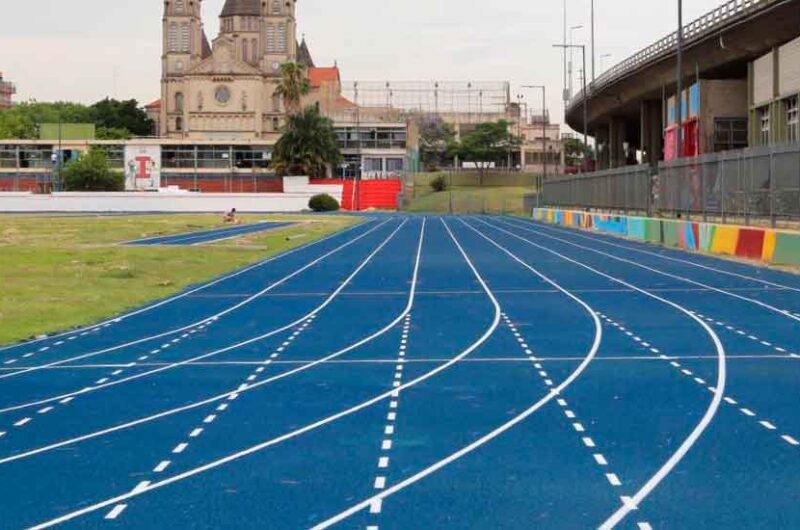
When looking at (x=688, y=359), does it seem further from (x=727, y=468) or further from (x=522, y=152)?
(x=522, y=152)

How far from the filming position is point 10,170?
127 metres

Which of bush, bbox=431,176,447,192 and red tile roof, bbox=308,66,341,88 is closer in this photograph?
bush, bbox=431,176,447,192

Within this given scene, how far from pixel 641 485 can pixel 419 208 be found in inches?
3986

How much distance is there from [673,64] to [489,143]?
8789cm

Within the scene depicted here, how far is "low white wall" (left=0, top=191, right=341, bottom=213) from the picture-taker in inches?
3981

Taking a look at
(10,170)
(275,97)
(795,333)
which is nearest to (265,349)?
(795,333)

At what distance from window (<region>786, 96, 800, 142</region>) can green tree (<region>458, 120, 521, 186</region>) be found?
98.9m

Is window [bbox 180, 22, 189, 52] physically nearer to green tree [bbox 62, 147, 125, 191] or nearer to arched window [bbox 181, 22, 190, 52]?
arched window [bbox 181, 22, 190, 52]

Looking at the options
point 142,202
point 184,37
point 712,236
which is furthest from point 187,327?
point 184,37

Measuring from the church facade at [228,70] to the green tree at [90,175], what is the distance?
21.4 m

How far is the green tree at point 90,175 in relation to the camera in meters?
112

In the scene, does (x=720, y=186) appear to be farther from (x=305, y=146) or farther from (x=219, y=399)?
(x=305, y=146)

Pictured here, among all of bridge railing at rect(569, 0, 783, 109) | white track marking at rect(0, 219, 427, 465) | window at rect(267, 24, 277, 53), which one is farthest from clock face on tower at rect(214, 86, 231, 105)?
white track marking at rect(0, 219, 427, 465)

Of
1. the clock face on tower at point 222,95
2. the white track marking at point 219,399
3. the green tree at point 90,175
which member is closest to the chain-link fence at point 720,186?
the white track marking at point 219,399
